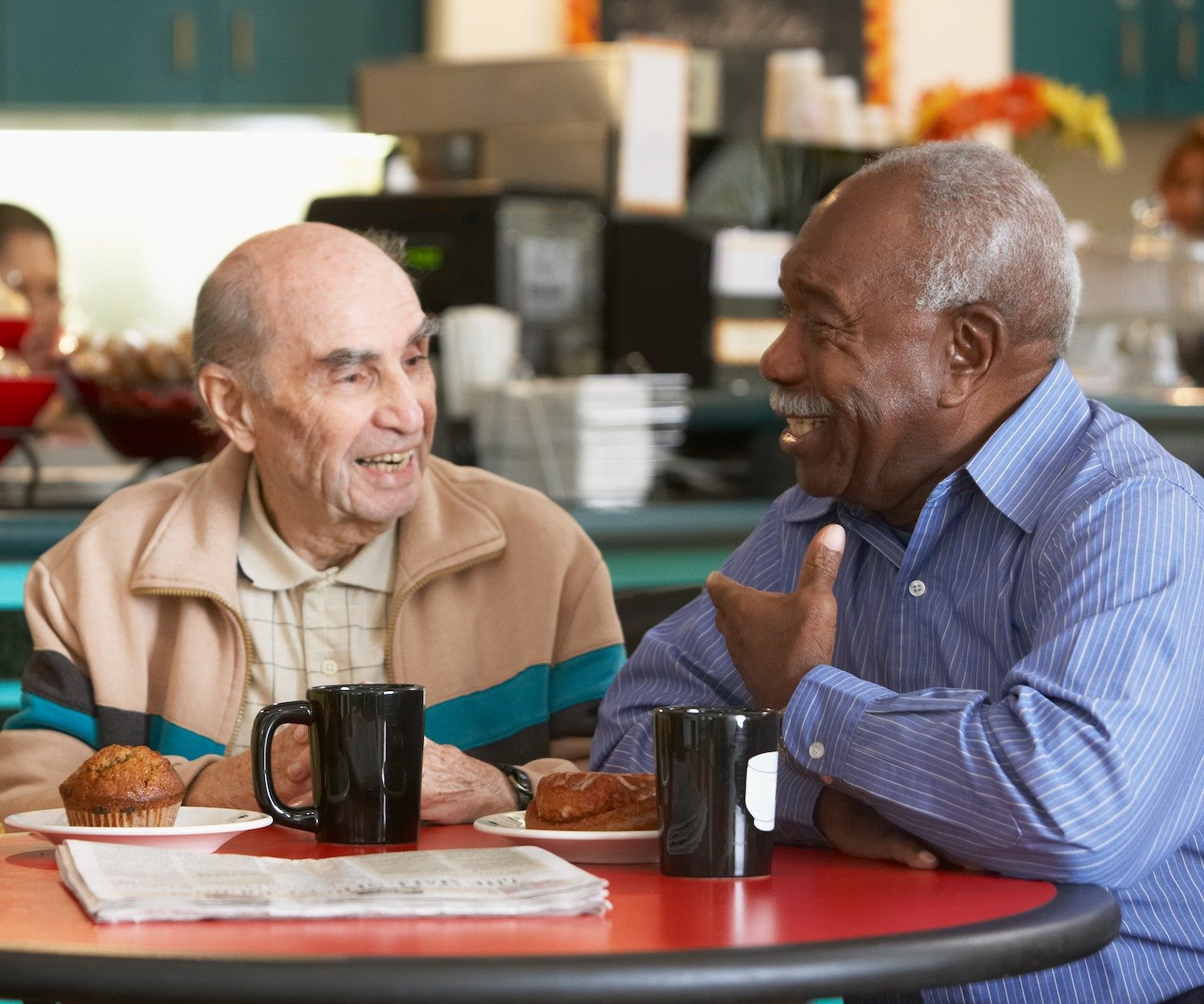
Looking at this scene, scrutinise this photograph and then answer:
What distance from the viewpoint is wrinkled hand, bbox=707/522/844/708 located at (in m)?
1.29

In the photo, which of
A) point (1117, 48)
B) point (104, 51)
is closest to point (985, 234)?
point (104, 51)

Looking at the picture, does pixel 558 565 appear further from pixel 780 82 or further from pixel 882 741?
pixel 780 82

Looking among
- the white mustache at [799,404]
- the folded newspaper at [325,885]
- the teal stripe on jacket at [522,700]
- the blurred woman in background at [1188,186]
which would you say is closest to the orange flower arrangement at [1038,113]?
the blurred woman in background at [1188,186]

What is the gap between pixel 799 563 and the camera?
5.39ft

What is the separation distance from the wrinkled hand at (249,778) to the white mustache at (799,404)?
0.50m

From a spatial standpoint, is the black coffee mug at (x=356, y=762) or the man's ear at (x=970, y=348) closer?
the black coffee mug at (x=356, y=762)

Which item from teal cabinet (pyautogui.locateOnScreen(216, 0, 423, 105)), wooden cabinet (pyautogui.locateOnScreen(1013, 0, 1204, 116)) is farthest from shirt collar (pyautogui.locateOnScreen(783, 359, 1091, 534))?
wooden cabinet (pyautogui.locateOnScreen(1013, 0, 1204, 116))

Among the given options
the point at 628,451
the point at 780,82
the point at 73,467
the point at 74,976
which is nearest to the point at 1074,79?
the point at 780,82

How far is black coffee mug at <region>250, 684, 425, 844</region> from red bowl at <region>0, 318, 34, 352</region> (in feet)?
5.65

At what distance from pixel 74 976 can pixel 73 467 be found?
7.68 feet

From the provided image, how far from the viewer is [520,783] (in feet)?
4.99

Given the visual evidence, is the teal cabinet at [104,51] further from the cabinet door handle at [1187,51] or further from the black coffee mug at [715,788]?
the black coffee mug at [715,788]

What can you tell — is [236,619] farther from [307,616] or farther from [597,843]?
[597,843]

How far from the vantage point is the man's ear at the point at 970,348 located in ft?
4.78
